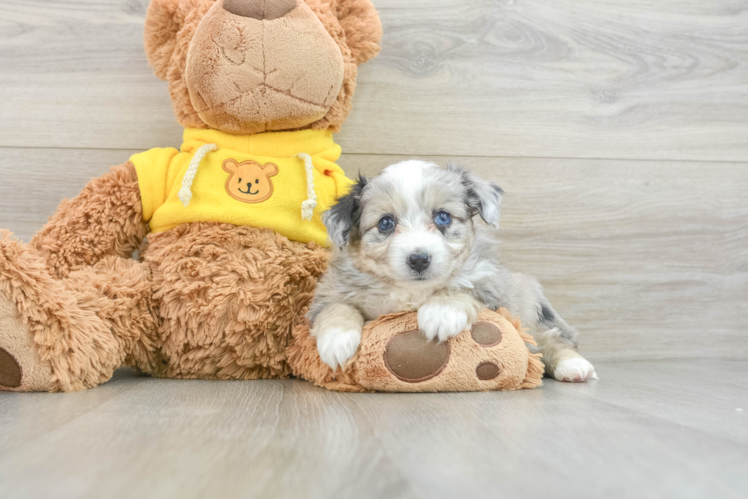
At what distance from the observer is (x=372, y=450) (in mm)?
1011

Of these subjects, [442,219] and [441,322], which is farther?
[442,219]

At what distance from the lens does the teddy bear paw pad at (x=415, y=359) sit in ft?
5.00

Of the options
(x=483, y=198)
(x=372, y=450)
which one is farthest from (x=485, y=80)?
(x=372, y=450)

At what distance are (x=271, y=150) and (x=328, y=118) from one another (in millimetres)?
239

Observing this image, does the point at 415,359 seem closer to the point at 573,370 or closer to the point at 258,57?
the point at 573,370

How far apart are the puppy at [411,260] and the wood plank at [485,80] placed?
0.70 meters

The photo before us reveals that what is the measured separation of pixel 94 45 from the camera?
7.59ft

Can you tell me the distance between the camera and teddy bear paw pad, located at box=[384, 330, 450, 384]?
60.0 inches

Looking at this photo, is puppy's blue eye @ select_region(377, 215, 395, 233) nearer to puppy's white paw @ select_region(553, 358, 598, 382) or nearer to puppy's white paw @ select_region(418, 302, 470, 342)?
puppy's white paw @ select_region(418, 302, 470, 342)

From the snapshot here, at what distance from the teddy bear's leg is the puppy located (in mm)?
596

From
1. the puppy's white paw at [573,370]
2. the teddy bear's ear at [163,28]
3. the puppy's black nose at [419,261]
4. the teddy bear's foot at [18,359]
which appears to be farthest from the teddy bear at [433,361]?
the teddy bear's ear at [163,28]

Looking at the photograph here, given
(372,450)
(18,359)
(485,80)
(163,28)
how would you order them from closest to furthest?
(372,450)
(18,359)
(163,28)
(485,80)

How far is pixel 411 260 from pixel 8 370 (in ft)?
3.68

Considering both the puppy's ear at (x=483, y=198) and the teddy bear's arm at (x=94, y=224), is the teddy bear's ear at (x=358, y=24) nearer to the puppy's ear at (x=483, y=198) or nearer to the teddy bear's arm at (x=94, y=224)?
the puppy's ear at (x=483, y=198)
